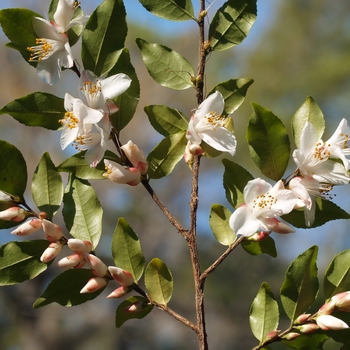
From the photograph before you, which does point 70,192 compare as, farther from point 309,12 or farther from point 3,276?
point 309,12

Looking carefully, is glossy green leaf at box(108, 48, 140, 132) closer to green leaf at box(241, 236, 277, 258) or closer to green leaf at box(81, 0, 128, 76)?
green leaf at box(81, 0, 128, 76)

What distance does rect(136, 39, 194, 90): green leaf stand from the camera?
0.51m

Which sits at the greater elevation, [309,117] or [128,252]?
[309,117]

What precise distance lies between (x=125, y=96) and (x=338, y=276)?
269 mm

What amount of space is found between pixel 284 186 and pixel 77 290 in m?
0.22

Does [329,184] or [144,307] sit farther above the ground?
[329,184]

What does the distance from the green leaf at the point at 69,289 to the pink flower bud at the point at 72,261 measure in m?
0.02

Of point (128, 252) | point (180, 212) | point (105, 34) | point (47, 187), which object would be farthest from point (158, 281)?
point (180, 212)

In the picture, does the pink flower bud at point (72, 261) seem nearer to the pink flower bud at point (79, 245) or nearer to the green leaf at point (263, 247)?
the pink flower bud at point (79, 245)

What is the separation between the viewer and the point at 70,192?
1.56 feet

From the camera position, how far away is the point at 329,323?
408 mm

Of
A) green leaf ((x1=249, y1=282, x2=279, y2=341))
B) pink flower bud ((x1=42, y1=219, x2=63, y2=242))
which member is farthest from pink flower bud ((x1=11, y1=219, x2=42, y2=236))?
green leaf ((x1=249, y1=282, x2=279, y2=341))

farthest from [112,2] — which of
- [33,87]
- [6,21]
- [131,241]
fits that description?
[33,87]

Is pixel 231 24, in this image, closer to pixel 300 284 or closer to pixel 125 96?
pixel 125 96
